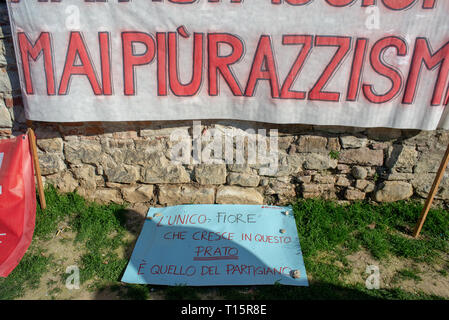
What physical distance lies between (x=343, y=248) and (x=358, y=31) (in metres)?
1.91

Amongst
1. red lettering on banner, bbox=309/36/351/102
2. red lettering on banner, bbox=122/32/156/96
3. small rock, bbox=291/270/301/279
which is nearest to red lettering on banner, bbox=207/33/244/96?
red lettering on banner, bbox=122/32/156/96

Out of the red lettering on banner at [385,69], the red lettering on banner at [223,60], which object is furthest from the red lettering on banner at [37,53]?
the red lettering on banner at [385,69]

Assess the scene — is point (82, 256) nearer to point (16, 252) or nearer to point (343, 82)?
point (16, 252)

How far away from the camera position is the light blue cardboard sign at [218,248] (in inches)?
105

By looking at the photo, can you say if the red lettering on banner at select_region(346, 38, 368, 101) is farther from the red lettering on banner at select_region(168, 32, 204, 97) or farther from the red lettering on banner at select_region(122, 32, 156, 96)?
the red lettering on banner at select_region(122, 32, 156, 96)

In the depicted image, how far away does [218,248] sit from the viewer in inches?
115

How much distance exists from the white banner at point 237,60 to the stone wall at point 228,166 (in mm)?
220

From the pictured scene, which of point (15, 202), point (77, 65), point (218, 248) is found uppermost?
point (77, 65)

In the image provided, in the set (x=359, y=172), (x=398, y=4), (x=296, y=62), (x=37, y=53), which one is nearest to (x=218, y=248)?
(x=359, y=172)

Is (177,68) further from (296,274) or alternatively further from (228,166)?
(296,274)

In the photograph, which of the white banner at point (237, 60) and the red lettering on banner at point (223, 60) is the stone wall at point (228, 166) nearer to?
the white banner at point (237, 60)

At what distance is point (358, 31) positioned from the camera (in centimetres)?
266

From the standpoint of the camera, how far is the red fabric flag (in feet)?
9.00

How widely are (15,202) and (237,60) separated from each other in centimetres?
228
